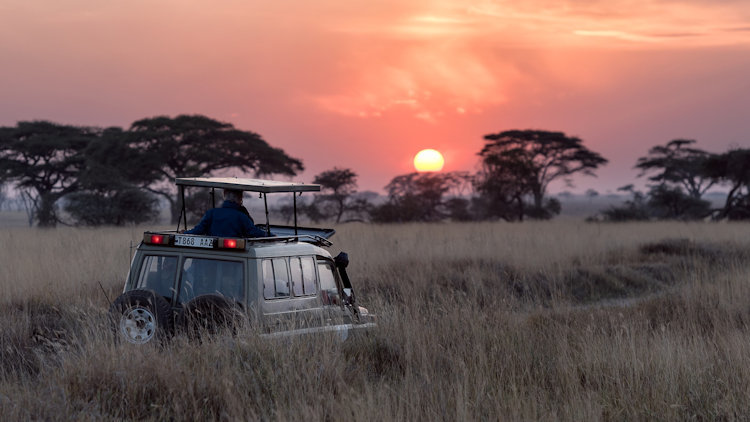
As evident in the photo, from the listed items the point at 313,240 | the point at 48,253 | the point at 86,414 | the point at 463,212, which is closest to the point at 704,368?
the point at 313,240

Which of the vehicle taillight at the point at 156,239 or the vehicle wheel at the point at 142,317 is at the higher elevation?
the vehicle taillight at the point at 156,239

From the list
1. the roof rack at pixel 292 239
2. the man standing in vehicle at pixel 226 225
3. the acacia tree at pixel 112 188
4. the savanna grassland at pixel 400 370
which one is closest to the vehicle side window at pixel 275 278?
the roof rack at pixel 292 239

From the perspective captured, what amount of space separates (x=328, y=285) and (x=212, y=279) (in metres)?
1.23

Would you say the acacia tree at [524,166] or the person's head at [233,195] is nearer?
the person's head at [233,195]

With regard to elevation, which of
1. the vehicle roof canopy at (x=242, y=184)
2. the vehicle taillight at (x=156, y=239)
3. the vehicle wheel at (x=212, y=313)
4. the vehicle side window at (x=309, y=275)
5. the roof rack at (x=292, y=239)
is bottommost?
the vehicle wheel at (x=212, y=313)

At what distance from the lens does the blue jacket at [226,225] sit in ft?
24.6

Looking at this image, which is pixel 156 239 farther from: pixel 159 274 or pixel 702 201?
pixel 702 201

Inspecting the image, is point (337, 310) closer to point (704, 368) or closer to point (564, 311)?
point (704, 368)

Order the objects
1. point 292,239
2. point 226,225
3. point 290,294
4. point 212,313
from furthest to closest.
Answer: point 226,225 < point 292,239 < point 290,294 < point 212,313

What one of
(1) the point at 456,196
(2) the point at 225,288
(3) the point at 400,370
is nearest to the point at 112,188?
(1) the point at 456,196

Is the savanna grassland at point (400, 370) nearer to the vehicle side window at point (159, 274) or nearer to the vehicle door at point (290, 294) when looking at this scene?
the vehicle door at point (290, 294)

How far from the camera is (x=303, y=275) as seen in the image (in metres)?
7.07

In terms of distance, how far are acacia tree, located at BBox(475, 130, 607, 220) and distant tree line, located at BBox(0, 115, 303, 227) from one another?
→ 452 inches

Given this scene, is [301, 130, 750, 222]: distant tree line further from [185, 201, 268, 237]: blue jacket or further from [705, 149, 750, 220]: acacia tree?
[185, 201, 268, 237]: blue jacket
